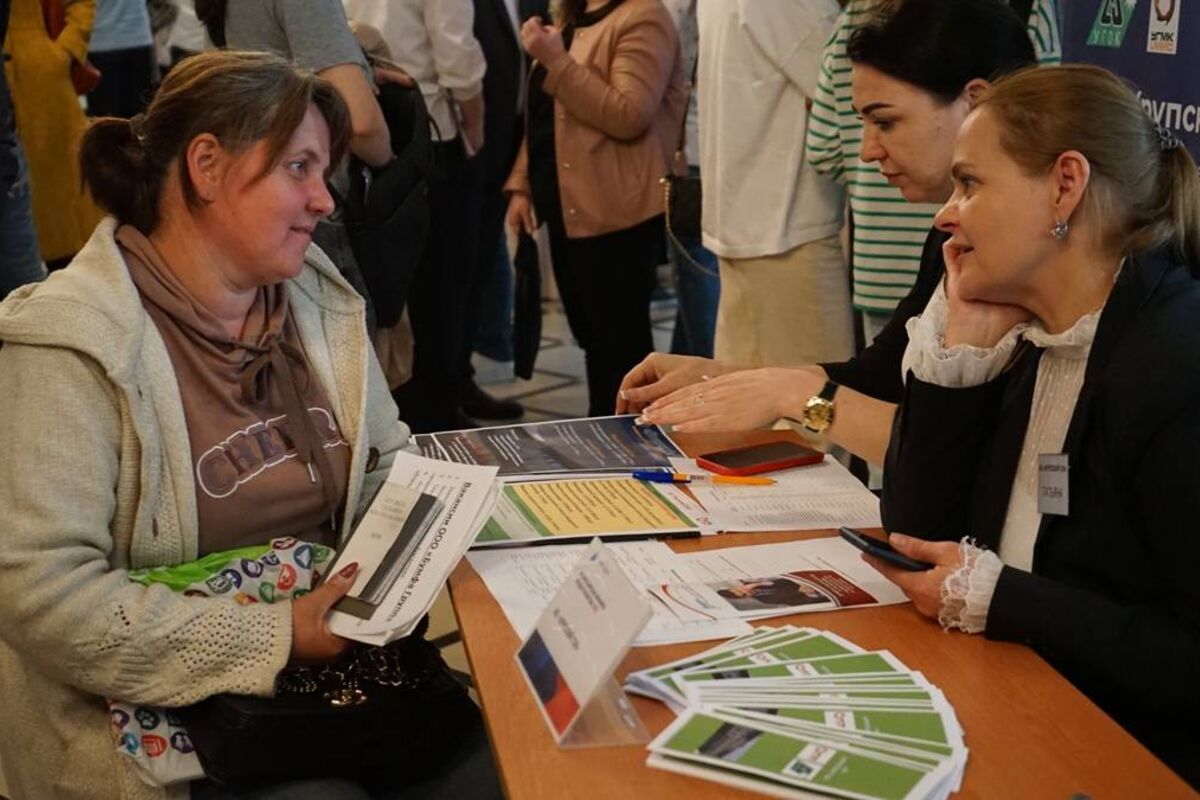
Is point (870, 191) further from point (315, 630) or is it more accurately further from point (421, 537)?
point (315, 630)

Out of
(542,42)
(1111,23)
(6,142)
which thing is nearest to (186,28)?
(542,42)

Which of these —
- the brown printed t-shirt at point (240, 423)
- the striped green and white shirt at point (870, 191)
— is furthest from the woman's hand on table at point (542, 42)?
the brown printed t-shirt at point (240, 423)

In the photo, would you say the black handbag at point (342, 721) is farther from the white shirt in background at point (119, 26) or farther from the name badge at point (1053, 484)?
the white shirt in background at point (119, 26)

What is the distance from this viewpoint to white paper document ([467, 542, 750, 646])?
5.22ft

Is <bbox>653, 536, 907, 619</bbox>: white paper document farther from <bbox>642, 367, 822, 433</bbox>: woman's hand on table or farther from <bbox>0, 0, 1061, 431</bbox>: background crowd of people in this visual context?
<bbox>0, 0, 1061, 431</bbox>: background crowd of people

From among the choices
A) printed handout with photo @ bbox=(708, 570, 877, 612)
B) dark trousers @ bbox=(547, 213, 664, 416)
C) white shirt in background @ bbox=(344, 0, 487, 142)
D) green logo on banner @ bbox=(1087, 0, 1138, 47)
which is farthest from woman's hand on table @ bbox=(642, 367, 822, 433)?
white shirt in background @ bbox=(344, 0, 487, 142)

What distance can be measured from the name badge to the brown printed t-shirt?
875mm

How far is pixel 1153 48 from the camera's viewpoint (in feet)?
8.25

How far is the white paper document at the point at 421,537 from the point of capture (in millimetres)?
1643

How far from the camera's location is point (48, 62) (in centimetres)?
400

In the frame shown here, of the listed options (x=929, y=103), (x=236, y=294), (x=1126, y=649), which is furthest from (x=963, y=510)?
(x=236, y=294)

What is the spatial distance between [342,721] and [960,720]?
67cm

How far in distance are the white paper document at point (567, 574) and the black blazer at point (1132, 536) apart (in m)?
0.33

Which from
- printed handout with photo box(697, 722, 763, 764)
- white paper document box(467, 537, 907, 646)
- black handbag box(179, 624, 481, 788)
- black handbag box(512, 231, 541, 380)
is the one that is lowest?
black handbag box(512, 231, 541, 380)
